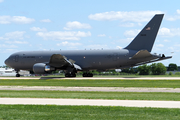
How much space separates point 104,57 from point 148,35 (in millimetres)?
→ 7326

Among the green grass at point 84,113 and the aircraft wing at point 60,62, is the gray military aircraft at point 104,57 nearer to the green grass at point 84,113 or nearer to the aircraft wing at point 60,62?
the aircraft wing at point 60,62

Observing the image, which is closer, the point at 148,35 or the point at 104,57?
the point at 148,35

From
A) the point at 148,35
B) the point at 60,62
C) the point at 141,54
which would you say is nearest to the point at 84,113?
the point at 141,54

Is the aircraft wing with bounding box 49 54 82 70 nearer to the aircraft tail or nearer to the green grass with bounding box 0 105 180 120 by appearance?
the aircraft tail

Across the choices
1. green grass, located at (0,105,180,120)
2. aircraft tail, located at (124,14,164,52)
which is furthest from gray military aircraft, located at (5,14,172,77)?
green grass, located at (0,105,180,120)

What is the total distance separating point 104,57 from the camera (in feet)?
137

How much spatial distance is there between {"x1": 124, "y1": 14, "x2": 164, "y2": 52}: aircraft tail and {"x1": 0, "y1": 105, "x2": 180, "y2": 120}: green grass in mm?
29939

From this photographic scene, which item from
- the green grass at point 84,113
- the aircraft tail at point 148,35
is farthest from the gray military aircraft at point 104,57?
the green grass at point 84,113

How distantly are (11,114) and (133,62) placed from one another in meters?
31.6

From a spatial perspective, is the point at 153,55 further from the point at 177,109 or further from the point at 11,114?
the point at 11,114

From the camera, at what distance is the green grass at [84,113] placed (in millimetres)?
9531

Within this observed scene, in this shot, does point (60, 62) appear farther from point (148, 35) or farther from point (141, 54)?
point (148, 35)

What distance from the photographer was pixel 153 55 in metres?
38.6

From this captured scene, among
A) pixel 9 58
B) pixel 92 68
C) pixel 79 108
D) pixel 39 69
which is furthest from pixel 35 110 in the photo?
pixel 9 58
